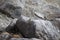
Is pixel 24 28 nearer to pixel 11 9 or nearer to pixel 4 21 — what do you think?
pixel 4 21

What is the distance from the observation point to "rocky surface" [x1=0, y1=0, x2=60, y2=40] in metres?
1.85

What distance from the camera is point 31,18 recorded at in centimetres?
253

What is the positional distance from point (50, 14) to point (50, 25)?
100 cm

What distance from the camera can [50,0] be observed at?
3322mm

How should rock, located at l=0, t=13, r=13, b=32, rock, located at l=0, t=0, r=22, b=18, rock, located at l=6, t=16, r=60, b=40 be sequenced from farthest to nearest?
rock, located at l=0, t=0, r=22, b=18, rock, located at l=0, t=13, r=13, b=32, rock, located at l=6, t=16, r=60, b=40

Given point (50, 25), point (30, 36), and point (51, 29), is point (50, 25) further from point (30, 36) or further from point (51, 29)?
point (30, 36)

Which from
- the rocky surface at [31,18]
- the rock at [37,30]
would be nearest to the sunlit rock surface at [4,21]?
the rocky surface at [31,18]

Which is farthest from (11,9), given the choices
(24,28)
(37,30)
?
(37,30)

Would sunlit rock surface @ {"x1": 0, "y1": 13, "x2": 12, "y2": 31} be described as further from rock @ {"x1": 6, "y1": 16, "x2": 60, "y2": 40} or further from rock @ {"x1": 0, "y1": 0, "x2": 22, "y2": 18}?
rock @ {"x1": 6, "y1": 16, "x2": 60, "y2": 40}

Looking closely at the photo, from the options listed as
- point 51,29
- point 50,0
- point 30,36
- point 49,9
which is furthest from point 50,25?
point 50,0

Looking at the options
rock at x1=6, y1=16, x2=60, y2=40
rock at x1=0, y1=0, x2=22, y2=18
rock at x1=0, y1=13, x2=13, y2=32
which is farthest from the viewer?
rock at x1=0, y1=0, x2=22, y2=18

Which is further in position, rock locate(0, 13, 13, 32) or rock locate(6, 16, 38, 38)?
rock locate(0, 13, 13, 32)

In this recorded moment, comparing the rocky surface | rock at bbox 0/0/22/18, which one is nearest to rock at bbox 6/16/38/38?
the rocky surface

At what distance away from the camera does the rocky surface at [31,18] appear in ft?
6.06
